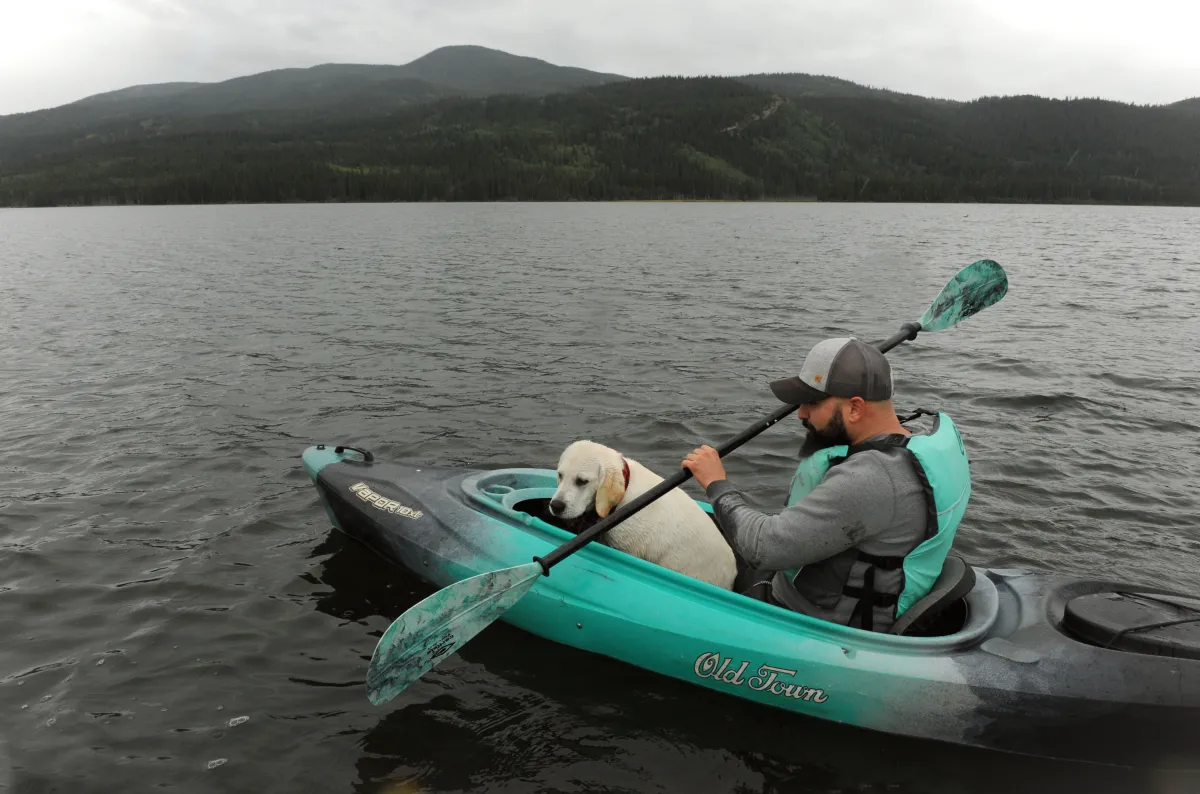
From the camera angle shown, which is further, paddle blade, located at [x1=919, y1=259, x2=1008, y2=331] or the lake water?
paddle blade, located at [x1=919, y1=259, x2=1008, y2=331]

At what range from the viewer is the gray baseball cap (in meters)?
4.20

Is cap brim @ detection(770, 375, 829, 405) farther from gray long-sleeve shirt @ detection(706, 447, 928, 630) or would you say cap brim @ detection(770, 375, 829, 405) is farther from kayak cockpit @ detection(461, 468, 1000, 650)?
kayak cockpit @ detection(461, 468, 1000, 650)

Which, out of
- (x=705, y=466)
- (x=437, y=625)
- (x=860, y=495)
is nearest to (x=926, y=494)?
(x=860, y=495)

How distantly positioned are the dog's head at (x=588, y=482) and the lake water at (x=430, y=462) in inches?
47.1

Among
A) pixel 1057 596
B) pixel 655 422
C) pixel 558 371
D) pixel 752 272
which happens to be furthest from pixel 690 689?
pixel 752 272

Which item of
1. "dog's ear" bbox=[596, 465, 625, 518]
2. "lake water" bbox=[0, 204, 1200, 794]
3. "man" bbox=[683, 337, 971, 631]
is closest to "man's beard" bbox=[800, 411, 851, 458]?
"man" bbox=[683, 337, 971, 631]

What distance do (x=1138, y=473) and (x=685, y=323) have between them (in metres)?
11.5

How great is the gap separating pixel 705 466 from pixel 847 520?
0.94 m

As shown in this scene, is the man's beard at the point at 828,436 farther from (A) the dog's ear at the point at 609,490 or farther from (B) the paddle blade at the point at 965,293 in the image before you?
(B) the paddle blade at the point at 965,293

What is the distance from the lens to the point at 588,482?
5.45 m

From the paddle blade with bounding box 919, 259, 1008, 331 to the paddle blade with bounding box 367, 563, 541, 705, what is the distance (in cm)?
456

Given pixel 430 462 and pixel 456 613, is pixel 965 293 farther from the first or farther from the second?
pixel 430 462

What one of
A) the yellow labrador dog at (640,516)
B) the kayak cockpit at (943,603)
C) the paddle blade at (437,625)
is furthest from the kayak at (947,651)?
the paddle blade at (437,625)

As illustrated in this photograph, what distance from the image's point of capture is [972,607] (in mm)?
4969
